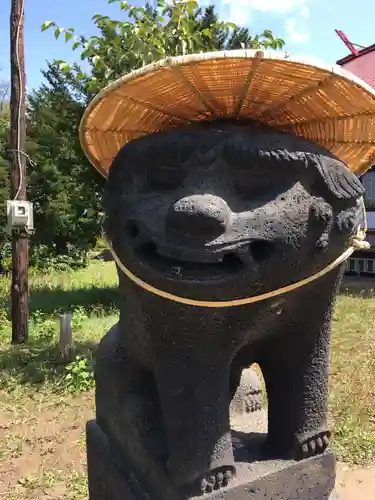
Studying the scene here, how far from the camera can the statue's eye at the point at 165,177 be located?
1.12 m

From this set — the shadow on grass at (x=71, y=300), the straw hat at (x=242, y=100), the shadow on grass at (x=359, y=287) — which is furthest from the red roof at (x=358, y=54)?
the straw hat at (x=242, y=100)

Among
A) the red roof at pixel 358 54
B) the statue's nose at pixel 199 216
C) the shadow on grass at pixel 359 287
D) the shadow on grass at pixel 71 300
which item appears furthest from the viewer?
the red roof at pixel 358 54

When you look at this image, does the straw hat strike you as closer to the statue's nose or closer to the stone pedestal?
the statue's nose

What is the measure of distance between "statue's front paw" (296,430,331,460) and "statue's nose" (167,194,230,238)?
0.72m

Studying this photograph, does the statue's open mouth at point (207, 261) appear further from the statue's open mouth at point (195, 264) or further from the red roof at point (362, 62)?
the red roof at point (362, 62)

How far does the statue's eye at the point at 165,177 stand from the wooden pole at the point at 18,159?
380 cm

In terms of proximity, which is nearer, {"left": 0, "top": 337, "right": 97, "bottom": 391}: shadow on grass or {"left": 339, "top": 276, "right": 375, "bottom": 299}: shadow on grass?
{"left": 0, "top": 337, "right": 97, "bottom": 391}: shadow on grass

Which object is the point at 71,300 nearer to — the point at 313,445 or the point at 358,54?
the point at 313,445

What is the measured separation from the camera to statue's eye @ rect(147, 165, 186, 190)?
112cm

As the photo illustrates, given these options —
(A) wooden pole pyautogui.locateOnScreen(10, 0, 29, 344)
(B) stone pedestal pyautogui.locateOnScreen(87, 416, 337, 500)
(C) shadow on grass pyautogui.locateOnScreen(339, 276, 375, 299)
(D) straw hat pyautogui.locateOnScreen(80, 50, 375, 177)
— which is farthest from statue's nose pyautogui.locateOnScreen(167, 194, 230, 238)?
(C) shadow on grass pyautogui.locateOnScreen(339, 276, 375, 299)

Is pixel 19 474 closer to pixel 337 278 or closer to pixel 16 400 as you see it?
pixel 16 400

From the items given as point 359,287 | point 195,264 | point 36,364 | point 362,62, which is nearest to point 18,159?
point 36,364

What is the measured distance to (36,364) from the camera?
398 cm

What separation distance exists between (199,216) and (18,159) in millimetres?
4104
